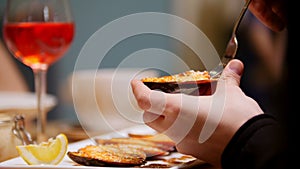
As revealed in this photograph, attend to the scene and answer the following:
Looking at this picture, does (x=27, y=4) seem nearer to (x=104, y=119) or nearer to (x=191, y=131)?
(x=104, y=119)

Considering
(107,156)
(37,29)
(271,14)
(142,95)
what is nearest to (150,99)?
(142,95)

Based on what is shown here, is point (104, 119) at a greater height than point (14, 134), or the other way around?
point (14, 134)

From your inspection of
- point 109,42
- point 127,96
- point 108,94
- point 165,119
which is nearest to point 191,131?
point 165,119

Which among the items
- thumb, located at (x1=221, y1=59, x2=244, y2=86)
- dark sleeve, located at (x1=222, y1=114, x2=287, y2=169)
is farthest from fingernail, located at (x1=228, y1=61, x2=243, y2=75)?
dark sleeve, located at (x1=222, y1=114, x2=287, y2=169)

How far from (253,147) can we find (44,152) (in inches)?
13.7

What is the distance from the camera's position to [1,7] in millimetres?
3779

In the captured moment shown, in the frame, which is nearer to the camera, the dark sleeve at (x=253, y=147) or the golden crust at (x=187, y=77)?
the dark sleeve at (x=253, y=147)

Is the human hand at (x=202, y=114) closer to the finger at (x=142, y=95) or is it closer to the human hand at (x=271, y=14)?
the finger at (x=142, y=95)

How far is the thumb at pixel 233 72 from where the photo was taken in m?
0.93

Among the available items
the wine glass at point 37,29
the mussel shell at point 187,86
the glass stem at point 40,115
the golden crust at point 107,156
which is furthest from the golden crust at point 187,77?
the wine glass at point 37,29

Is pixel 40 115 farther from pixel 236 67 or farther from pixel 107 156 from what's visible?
pixel 236 67

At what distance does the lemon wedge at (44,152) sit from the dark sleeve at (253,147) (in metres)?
0.28

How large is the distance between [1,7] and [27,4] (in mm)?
2482

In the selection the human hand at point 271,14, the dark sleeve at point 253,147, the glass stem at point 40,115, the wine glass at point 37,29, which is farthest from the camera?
the wine glass at point 37,29
